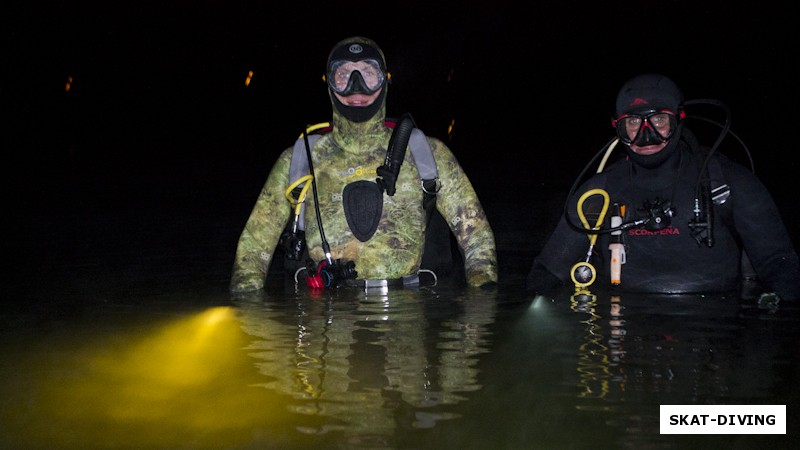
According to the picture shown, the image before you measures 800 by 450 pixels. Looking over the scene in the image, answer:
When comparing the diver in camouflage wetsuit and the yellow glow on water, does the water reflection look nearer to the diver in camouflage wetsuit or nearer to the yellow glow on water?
the yellow glow on water

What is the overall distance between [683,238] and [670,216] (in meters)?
0.16

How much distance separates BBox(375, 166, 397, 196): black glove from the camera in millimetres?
7288

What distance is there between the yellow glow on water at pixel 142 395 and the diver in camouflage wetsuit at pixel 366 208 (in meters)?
1.36

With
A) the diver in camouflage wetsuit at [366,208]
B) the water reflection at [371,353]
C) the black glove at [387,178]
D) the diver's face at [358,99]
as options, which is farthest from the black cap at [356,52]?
the water reflection at [371,353]

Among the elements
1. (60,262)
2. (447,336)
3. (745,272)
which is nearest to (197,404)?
(447,336)

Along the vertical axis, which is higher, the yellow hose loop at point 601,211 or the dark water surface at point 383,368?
the yellow hose loop at point 601,211

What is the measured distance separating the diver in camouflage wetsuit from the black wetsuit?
30.9 inches

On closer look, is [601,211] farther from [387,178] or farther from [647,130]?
[387,178]

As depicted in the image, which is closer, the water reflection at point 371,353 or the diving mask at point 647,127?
the water reflection at point 371,353

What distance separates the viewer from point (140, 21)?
36625 mm

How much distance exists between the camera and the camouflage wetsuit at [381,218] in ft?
24.3

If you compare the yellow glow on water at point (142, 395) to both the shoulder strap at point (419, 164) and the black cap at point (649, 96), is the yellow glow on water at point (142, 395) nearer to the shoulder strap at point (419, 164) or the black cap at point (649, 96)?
the shoulder strap at point (419, 164)

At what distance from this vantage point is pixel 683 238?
21.5ft

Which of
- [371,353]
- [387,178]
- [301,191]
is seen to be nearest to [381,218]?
[387,178]
